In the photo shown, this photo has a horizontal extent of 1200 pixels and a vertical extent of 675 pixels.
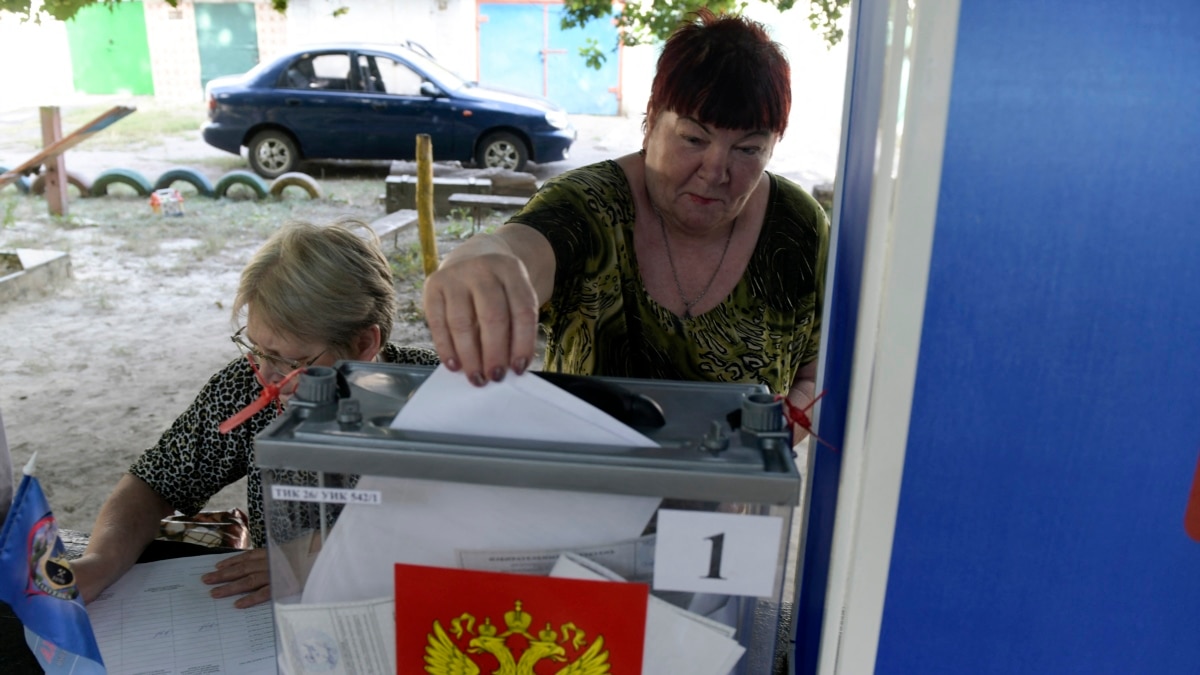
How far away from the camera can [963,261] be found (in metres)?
→ 0.62

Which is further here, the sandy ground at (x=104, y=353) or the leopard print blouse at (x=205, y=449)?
the sandy ground at (x=104, y=353)

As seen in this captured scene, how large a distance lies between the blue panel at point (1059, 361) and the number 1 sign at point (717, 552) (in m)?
0.10

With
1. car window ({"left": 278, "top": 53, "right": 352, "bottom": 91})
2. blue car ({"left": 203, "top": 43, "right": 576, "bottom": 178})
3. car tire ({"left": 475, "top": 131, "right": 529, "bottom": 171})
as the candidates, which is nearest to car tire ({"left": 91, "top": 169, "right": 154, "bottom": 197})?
blue car ({"left": 203, "top": 43, "right": 576, "bottom": 178})

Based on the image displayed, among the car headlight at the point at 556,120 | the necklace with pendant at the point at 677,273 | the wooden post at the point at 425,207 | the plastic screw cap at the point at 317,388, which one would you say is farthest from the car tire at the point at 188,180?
the plastic screw cap at the point at 317,388

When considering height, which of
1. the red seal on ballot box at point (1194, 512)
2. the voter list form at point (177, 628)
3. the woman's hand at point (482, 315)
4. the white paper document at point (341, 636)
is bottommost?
the voter list form at point (177, 628)

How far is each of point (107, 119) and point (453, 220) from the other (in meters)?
2.87

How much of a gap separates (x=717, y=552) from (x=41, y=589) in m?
0.60

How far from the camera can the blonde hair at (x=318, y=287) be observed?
1.51 metres

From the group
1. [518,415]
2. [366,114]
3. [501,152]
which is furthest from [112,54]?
[518,415]

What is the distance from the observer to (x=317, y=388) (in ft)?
2.31

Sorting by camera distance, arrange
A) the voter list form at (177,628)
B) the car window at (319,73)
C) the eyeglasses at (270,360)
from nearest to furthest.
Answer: the voter list form at (177,628) < the eyeglasses at (270,360) < the car window at (319,73)

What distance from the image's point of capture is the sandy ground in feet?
12.8

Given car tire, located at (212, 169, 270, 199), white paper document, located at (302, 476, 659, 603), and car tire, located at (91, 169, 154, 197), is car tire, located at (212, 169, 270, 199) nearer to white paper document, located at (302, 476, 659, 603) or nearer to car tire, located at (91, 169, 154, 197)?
car tire, located at (91, 169, 154, 197)

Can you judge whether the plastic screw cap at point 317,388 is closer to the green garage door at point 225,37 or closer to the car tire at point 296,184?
the car tire at point 296,184
